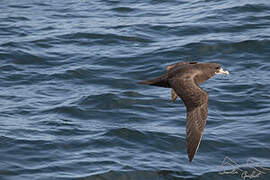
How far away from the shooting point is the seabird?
7.33 m

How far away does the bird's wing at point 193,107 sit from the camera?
7.31m

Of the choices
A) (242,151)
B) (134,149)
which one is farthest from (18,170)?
(242,151)

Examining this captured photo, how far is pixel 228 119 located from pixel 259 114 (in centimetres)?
56

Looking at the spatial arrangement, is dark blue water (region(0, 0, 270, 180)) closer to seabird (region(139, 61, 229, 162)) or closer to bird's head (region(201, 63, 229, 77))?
seabird (region(139, 61, 229, 162))

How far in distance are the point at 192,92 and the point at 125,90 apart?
3.37 metres

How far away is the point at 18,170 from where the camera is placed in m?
8.03

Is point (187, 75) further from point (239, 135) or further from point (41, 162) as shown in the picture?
point (41, 162)

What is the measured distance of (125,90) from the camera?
10906 mm
